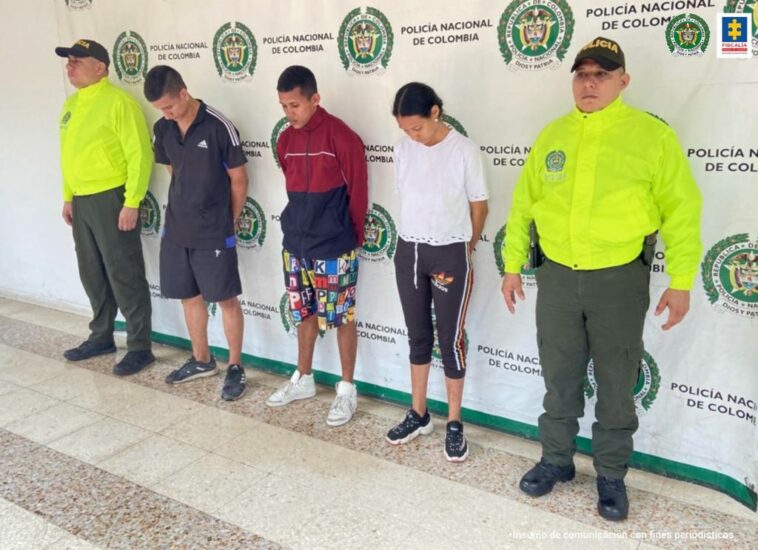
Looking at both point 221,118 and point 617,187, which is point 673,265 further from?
point 221,118

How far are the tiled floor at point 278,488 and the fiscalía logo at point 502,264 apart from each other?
716mm

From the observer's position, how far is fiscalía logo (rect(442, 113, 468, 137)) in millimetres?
2602

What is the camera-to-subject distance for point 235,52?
324cm

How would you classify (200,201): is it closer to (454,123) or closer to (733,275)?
(454,123)

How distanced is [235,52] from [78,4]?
4.40 feet

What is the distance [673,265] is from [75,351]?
132 inches

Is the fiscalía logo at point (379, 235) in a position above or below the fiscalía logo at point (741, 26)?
below

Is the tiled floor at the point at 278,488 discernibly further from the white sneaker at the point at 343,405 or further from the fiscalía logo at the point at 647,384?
the fiscalía logo at the point at 647,384

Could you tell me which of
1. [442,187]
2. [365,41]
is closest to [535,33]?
[442,187]

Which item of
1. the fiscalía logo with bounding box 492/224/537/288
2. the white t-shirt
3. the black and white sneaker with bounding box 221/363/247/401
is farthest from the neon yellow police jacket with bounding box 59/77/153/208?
the fiscalía logo with bounding box 492/224/537/288

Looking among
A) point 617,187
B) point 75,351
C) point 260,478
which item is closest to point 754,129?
point 617,187

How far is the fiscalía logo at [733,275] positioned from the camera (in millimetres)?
2137

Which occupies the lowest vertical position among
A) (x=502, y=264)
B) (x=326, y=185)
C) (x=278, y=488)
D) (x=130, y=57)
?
(x=278, y=488)

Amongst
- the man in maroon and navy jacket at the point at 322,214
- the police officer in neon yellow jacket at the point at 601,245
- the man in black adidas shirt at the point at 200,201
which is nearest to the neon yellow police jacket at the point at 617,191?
the police officer in neon yellow jacket at the point at 601,245
